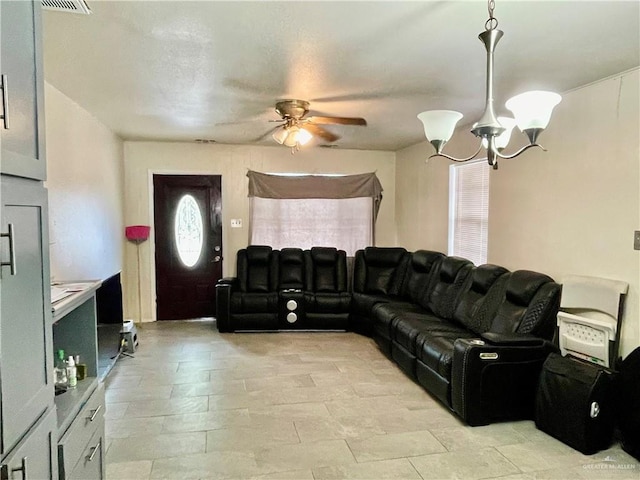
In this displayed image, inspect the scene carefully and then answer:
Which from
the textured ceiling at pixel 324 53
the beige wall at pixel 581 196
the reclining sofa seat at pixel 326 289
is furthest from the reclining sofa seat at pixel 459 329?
the reclining sofa seat at pixel 326 289

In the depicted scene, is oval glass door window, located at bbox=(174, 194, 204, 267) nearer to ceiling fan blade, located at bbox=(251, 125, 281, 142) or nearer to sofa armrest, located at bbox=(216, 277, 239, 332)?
sofa armrest, located at bbox=(216, 277, 239, 332)

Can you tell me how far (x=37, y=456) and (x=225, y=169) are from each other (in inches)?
192

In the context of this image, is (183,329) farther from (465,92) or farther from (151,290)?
(465,92)

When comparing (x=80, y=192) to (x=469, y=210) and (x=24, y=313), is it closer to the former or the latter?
(x=24, y=313)

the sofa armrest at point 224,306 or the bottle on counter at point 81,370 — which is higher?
the bottle on counter at point 81,370

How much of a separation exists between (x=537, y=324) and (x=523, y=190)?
1.26 metres

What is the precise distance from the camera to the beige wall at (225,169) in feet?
18.4

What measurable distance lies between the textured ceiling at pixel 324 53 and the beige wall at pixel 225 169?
1807mm

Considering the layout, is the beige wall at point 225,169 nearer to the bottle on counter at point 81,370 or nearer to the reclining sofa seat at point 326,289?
the reclining sofa seat at point 326,289

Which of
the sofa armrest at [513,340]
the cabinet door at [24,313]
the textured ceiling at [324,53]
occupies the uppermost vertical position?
the textured ceiling at [324,53]

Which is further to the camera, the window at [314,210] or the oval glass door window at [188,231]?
the window at [314,210]

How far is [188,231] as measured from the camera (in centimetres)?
579

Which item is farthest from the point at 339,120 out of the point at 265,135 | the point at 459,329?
the point at 459,329

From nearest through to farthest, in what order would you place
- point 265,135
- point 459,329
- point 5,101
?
point 5,101 → point 459,329 → point 265,135
